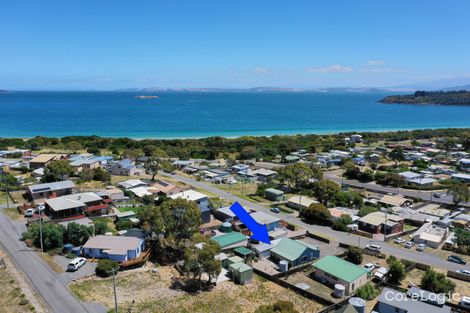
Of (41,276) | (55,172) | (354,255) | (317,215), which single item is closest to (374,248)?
(354,255)

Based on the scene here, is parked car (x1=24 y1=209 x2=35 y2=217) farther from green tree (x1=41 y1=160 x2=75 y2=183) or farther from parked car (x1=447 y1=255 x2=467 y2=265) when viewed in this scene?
parked car (x1=447 y1=255 x2=467 y2=265)

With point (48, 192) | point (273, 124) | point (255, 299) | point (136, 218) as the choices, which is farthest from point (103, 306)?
point (273, 124)

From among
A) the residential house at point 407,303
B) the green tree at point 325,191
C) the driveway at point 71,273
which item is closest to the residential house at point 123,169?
the green tree at point 325,191

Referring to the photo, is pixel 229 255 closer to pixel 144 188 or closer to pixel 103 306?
pixel 103 306

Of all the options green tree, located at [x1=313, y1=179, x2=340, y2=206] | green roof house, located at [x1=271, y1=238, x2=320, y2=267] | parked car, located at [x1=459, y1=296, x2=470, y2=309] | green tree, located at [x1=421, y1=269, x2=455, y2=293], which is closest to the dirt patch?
green roof house, located at [x1=271, y1=238, x2=320, y2=267]

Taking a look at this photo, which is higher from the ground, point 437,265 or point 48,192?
point 48,192
